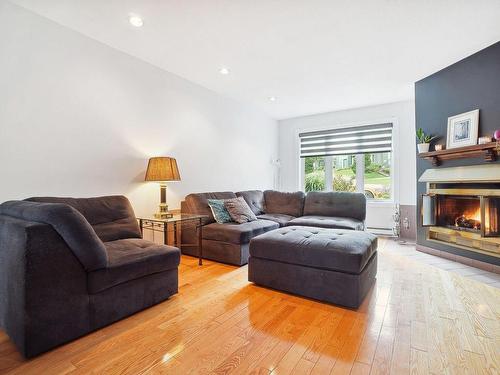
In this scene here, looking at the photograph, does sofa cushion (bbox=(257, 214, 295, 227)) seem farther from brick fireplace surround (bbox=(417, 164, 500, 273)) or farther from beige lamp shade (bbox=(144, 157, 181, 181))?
brick fireplace surround (bbox=(417, 164, 500, 273))

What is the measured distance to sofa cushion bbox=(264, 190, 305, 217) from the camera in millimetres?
4465

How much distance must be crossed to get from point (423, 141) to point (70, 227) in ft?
13.5

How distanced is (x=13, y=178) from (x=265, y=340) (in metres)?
2.36

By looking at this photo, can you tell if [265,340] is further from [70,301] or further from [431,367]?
[70,301]

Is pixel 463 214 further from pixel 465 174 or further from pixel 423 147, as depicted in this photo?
pixel 423 147

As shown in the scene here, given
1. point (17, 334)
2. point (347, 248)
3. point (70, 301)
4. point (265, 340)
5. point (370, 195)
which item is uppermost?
point (370, 195)

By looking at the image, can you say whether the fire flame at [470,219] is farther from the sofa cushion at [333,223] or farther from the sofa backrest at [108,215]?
the sofa backrest at [108,215]

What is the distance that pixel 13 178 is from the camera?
2.16m

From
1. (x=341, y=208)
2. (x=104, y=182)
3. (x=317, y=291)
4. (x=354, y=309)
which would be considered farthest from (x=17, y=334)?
(x=341, y=208)

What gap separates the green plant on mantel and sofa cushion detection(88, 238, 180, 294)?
351 cm

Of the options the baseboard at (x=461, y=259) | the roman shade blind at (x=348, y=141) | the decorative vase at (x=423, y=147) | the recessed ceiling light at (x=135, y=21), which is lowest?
the baseboard at (x=461, y=259)

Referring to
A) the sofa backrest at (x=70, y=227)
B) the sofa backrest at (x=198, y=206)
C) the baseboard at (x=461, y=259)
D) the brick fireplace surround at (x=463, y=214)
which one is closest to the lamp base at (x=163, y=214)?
the sofa backrest at (x=198, y=206)

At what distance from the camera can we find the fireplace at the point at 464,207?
2867mm

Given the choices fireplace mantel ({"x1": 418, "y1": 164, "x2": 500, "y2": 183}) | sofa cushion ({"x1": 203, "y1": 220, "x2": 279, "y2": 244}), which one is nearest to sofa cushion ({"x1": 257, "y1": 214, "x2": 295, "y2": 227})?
sofa cushion ({"x1": 203, "y1": 220, "x2": 279, "y2": 244})
